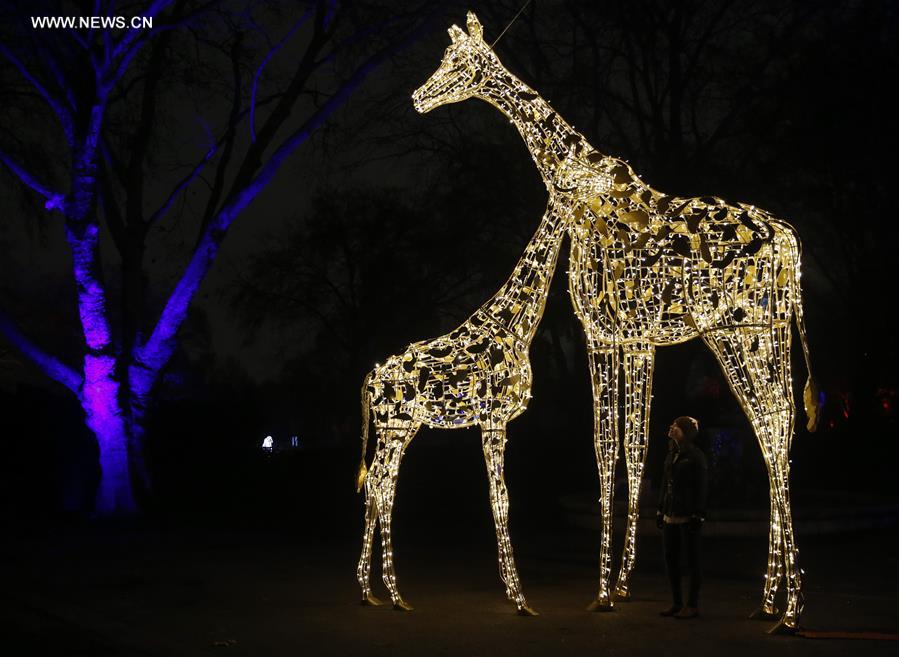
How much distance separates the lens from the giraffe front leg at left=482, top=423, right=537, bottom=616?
833 cm

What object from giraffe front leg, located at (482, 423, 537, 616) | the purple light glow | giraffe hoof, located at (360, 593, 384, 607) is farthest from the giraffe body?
the purple light glow

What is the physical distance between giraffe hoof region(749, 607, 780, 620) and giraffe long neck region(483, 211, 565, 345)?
2787 millimetres

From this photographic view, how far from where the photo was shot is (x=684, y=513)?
834 centimetres

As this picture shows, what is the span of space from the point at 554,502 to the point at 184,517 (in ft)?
23.4

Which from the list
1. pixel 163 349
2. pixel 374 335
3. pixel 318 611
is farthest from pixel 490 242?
pixel 318 611

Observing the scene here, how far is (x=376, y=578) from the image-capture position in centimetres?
1075

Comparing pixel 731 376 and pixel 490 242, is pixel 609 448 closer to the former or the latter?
pixel 731 376

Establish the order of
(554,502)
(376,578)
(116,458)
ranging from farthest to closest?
1. (554,502)
2. (116,458)
3. (376,578)

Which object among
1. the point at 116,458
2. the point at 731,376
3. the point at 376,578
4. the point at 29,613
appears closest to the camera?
the point at 731,376

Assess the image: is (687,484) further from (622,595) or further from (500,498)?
(500,498)

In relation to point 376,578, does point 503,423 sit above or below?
above

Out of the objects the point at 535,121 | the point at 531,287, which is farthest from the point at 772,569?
the point at 535,121

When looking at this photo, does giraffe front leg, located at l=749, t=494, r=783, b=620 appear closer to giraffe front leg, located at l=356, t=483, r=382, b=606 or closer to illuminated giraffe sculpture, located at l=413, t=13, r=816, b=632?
illuminated giraffe sculpture, located at l=413, t=13, r=816, b=632

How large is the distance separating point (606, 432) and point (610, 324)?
2.94 feet
